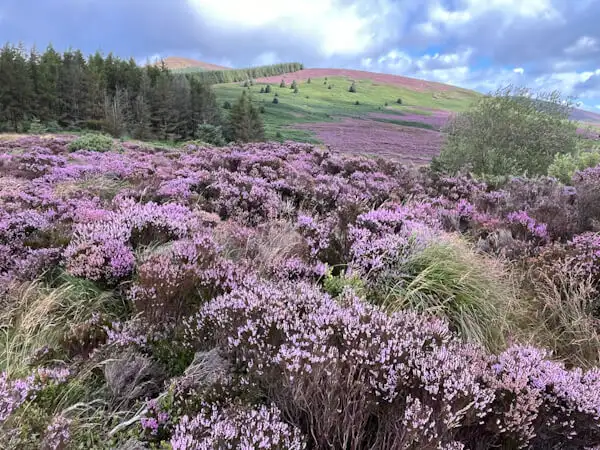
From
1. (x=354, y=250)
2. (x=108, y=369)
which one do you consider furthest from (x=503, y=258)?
(x=108, y=369)

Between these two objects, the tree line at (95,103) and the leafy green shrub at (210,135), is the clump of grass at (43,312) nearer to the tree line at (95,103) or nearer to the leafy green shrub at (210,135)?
the leafy green shrub at (210,135)

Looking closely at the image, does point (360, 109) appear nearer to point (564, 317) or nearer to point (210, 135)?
point (210, 135)

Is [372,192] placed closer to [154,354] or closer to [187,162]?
[187,162]

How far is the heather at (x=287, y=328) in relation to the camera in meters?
2.06

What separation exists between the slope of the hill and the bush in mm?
4435

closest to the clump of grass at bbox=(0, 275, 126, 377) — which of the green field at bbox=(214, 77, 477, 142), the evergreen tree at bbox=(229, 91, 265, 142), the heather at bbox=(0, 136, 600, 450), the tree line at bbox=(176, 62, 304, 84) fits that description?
the heather at bbox=(0, 136, 600, 450)

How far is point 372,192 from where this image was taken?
8641 mm

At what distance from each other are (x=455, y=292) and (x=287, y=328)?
2.28m

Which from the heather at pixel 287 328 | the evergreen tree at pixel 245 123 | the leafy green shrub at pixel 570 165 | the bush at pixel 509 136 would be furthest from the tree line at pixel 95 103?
the heather at pixel 287 328

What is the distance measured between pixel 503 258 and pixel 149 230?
451 centimetres

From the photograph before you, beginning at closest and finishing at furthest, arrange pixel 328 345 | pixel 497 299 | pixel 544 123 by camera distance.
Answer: pixel 328 345 → pixel 497 299 → pixel 544 123

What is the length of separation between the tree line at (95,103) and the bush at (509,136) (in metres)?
25.5

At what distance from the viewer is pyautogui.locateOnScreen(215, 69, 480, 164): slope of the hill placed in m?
37.0

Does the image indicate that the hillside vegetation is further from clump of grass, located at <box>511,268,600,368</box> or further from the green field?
the green field
